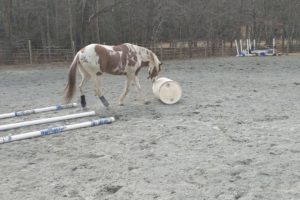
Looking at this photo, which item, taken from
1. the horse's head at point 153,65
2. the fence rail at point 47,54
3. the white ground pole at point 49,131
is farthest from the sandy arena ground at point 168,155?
the fence rail at point 47,54

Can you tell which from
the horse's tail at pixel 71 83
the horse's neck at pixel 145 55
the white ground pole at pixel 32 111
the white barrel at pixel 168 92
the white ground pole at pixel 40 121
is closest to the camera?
the white ground pole at pixel 40 121

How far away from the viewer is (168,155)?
4438 millimetres

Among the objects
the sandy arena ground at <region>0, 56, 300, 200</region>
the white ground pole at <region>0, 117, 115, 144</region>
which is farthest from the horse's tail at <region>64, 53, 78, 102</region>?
the white ground pole at <region>0, 117, 115, 144</region>

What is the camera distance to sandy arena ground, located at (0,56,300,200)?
3.44m

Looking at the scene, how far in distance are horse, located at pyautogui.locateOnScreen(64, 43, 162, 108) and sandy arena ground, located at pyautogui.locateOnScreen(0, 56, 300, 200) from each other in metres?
0.51

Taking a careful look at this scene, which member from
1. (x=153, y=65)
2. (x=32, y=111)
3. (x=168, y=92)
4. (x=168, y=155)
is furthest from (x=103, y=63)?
(x=168, y=155)

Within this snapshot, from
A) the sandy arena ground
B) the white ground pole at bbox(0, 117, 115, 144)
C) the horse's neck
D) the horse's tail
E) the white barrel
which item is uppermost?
the horse's neck

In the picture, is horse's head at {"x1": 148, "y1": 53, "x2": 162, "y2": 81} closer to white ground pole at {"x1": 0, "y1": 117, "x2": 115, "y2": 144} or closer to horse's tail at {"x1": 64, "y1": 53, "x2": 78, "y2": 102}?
horse's tail at {"x1": 64, "y1": 53, "x2": 78, "y2": 102}

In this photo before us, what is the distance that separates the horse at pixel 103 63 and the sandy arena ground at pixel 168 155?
508 millimetres

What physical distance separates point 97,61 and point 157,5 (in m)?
19.5

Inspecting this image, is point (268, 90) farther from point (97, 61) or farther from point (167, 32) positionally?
point (167, 32)

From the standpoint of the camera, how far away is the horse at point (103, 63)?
712cm

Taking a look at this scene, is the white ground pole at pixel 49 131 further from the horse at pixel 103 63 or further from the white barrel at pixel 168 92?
the white barrel at pixel 168 92

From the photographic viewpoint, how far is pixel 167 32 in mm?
30891
